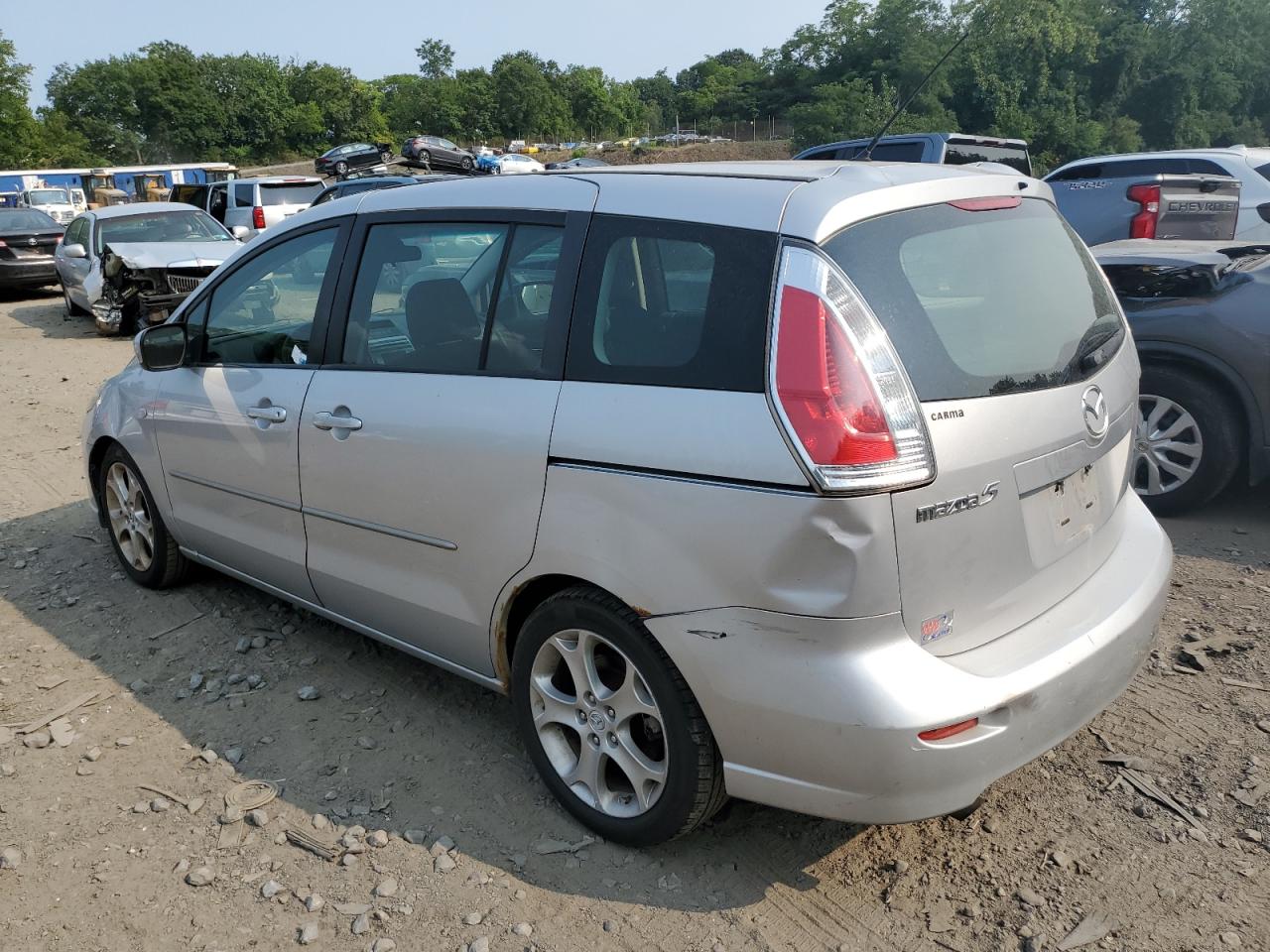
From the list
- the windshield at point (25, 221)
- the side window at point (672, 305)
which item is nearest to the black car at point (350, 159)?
the windshield at point (25, 221)

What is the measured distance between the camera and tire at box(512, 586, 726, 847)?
254cm

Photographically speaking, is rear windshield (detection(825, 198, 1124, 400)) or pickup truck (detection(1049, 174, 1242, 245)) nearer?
rear windshield (detection(825, 198, 1124, 400))

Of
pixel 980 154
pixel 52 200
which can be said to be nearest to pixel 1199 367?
pixel 980 154

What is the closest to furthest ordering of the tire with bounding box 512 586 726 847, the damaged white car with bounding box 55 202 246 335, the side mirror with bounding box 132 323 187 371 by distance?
the tire with bounding box 512 586 726 847 < the side mirror with bounding box 132 323 187 371 < the damaged white car with bounding box 55 202 246 335

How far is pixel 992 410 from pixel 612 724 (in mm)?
1288

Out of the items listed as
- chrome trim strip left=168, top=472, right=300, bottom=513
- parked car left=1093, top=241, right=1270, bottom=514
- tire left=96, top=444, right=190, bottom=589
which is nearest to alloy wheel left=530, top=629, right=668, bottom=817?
chrome trim strip left=168, top=472, right=300, bottom=513

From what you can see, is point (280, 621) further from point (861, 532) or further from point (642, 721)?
point (861, 532)

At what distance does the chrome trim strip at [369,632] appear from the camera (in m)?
3.16

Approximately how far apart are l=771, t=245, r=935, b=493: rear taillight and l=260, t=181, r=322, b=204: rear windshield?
19764mm

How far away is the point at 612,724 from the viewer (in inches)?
108

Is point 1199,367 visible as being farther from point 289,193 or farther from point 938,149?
point 289,193

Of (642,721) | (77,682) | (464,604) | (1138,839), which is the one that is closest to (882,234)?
(642,721)

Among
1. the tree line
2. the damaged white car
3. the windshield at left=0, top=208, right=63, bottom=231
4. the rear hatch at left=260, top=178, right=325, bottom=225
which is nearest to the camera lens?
the damaged white car

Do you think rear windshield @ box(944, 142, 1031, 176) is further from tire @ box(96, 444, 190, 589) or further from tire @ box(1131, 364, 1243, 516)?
tire @ box(96, 444, 190, 589)
